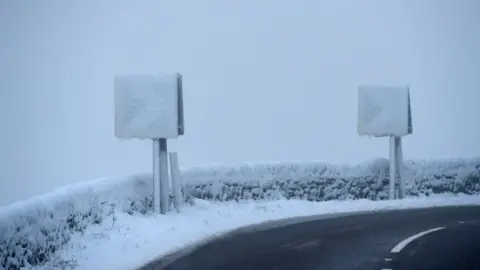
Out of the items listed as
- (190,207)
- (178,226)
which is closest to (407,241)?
(178,226)

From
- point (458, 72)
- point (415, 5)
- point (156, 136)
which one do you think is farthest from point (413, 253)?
point (415, 5)

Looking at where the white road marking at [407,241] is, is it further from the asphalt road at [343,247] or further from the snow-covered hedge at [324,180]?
the snow-covered hedge at [324,180]

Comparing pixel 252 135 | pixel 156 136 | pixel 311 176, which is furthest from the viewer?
pixel 252 135

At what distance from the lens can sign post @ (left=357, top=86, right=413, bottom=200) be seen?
77.0 feet

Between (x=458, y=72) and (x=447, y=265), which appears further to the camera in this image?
(x=458, y=72)

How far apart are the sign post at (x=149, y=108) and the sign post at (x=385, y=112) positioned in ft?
27.2

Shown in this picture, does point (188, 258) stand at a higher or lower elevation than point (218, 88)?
lower

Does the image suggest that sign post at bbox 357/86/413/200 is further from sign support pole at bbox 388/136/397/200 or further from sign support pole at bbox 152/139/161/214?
sign support pole at bbox 152/139/161/214

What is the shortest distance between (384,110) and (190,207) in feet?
27.8

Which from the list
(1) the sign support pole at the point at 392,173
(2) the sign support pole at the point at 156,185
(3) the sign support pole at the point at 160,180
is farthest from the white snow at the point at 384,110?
(2) the sign support pole at the point at 156,185

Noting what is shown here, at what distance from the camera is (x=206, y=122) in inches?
5037

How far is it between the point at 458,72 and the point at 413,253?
83.6 meters

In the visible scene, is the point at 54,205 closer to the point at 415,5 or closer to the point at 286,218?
the point at 286,218

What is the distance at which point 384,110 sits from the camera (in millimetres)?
23578
